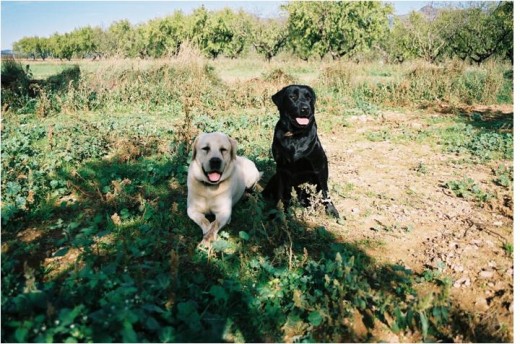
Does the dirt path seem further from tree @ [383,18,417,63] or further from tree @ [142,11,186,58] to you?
tree @ [142,11,186,58]

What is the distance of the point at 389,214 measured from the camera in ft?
12.9

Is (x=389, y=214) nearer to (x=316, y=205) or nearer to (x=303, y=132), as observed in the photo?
(x=316, y=205)

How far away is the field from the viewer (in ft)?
7.29

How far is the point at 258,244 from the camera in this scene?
3.24m

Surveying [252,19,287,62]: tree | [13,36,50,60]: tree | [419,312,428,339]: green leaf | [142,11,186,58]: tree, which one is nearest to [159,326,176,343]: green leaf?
[419,312,428,339]: green leaf

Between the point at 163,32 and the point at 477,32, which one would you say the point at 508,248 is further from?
the point at 163,32

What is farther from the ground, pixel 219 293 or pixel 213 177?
pixel 213 177

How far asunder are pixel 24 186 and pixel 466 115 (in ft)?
30.9

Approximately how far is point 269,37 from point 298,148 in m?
47.0

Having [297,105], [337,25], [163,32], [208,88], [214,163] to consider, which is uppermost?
[163,32]

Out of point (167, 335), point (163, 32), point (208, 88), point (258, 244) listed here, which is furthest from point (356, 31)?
point (167, 335)

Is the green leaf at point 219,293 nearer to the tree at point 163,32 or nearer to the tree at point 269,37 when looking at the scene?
the tree at point 269,37

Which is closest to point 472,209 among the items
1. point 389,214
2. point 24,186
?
point 389,214

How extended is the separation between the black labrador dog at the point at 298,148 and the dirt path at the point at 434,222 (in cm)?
56
